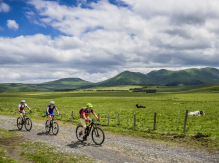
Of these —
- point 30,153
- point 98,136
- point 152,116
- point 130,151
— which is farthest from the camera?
point 152,116

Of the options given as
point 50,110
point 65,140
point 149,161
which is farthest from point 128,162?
point 50,110

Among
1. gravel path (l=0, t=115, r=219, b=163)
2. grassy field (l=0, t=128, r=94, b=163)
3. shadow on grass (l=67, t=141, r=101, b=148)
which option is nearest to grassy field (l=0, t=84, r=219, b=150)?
gravel path (l=0, t=115, r=219, b=163)

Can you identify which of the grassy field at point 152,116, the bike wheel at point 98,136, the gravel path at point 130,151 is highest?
the bike wheel at point 98,136

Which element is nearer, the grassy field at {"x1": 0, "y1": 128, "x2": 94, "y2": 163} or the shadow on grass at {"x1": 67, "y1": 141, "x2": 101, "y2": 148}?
the grassy field at {"x1": 0, "y1": 128, "x2": 94, "y2": 163}

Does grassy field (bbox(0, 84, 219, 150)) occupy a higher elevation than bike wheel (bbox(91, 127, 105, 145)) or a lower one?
lower

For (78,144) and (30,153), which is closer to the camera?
(30,153)

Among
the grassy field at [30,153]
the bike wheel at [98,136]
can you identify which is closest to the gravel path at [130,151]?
the bike wheel at [98,136]

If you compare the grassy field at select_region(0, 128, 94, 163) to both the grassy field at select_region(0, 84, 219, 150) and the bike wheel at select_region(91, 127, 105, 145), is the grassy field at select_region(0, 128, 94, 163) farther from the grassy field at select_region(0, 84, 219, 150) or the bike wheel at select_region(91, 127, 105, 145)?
the grassy field at select_region(0, 84, 219, 150)

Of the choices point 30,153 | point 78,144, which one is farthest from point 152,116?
point 30,153

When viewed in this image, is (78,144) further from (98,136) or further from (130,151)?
(130,151)

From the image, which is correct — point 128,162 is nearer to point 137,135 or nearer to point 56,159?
point 56,159

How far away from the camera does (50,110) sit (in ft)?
58.2

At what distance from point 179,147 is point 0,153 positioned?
1457 cm

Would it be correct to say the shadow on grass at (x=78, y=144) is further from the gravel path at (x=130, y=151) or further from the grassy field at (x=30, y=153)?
the grassy field at (x=30, y=153)
